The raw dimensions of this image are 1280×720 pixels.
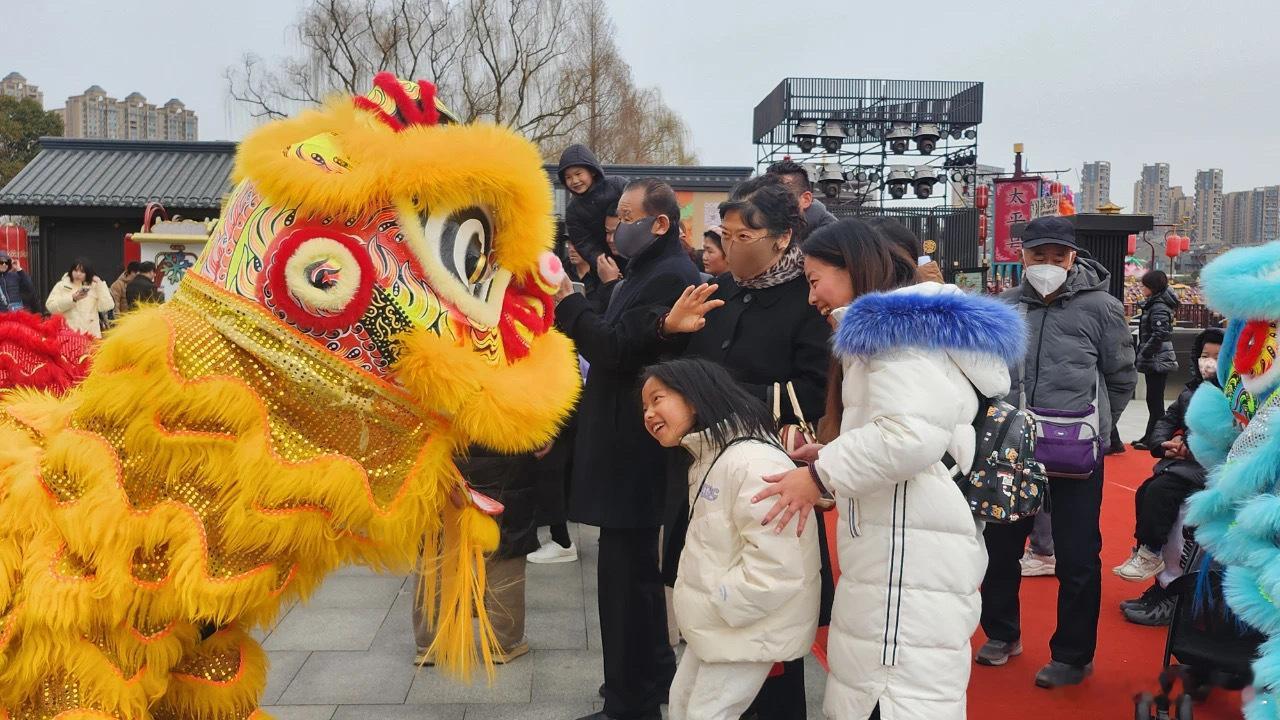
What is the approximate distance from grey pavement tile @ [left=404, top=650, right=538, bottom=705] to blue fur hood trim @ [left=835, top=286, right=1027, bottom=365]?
1.80 meters

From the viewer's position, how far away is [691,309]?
2637mm

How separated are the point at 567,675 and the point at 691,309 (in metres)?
1.68

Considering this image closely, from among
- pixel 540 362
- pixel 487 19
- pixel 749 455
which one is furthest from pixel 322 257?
pixel 487 19

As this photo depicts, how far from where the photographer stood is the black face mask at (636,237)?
10.4 ft

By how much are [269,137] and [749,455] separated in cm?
133

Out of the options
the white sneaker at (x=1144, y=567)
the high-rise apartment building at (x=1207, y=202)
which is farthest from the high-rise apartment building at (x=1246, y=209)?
the white sneaker at (x=1144, y=567)

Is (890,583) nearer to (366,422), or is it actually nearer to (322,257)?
(366,422)

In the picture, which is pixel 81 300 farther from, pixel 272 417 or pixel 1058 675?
pixel 1058 675

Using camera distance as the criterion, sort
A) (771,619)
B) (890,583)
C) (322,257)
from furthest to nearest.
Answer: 1. (771,619)
2. (890,583)
3. (322,257)

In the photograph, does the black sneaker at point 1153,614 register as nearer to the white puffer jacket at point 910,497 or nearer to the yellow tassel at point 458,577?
the white puffer jacket at point 910,497

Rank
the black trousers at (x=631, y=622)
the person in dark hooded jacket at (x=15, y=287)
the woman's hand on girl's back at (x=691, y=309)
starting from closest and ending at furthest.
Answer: the woman's hand on girl's back at (x=691, y=309) < the black trousers at (x=631, y=622) < the person in dark hooded jacket at (x=15, y=287)

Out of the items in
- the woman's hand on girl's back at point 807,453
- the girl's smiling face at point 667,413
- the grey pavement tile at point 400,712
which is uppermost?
the girl's smiling face at point 667,413

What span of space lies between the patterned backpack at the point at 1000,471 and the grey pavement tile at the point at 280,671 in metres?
2.33

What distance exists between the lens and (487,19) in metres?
21.2
